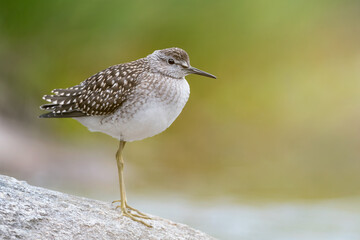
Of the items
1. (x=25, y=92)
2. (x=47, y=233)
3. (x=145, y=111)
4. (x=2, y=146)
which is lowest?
(x=47, y=233)

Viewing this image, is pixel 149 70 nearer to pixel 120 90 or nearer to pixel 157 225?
pixel 120 90

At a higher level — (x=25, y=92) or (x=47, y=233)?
(x=25, y=92)

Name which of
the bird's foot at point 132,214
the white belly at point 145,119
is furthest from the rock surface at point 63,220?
the white belly at point 145,119

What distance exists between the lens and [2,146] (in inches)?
470

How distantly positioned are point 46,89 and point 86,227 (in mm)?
7282

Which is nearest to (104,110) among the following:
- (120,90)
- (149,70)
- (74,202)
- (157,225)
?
(120,90)

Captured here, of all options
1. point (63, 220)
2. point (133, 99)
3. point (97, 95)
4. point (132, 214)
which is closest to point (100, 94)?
point (97, 95)

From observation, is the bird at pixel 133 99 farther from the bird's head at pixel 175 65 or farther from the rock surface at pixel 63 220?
the rock surface at pixel 63 220

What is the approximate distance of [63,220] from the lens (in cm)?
566

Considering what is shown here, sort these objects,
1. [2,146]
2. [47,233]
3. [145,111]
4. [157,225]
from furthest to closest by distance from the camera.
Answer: [2,146], [157,225], [145,111], [47,233]

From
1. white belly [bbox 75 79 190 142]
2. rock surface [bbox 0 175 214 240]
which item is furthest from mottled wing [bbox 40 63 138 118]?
rock surface [bbox 0 175 214 240]

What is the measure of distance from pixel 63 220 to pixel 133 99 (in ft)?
4.99

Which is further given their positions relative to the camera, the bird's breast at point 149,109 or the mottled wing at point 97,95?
the mottled wing at point 97,95

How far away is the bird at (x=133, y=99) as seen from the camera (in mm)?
6074
